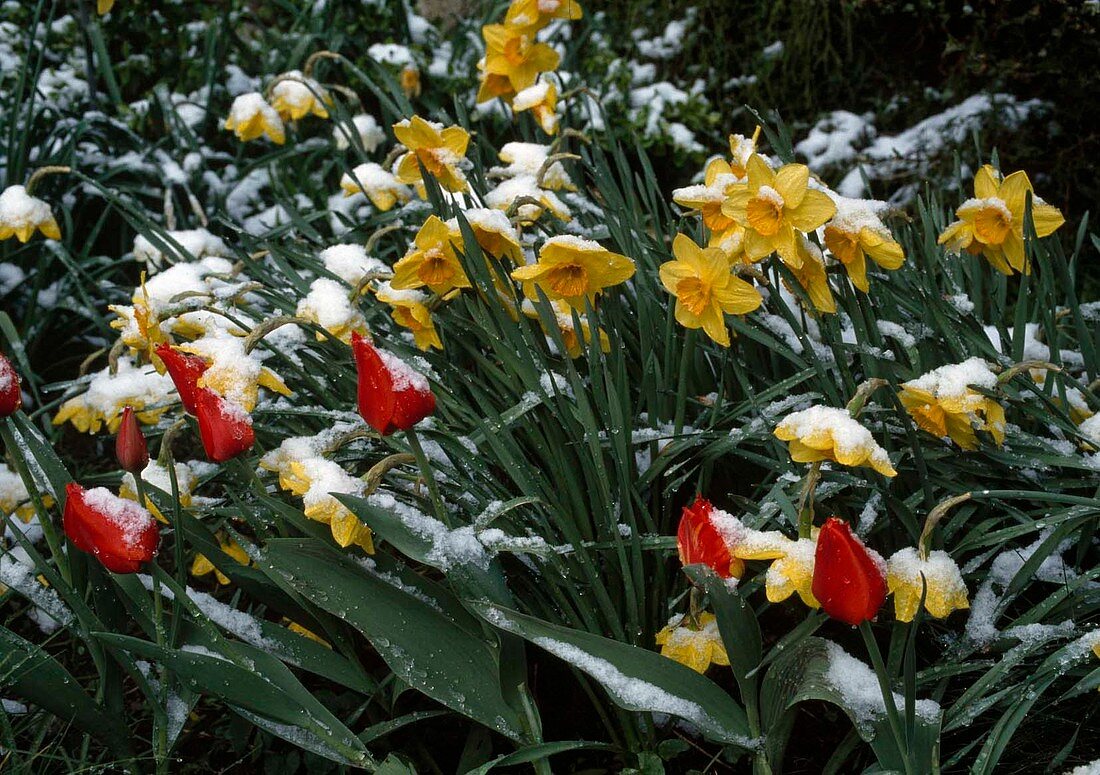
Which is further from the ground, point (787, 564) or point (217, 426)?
point (217, 426)

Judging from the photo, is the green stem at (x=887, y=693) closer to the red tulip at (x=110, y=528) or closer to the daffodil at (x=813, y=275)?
the daffodil at (x=813, y=275)

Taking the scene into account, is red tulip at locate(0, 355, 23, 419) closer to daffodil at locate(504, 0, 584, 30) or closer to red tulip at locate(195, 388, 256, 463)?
red tulip at locate(195, 388, 256, 463)

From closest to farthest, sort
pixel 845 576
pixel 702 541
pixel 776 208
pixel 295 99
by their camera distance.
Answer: pixel 845 576, pixel 702 541, pixel 776 208, pixel 295 99

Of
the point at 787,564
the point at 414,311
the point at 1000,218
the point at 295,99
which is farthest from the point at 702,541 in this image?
the point at 295,99

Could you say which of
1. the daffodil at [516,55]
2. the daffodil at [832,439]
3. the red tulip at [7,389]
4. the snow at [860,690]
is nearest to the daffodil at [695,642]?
the snow at [860,690]

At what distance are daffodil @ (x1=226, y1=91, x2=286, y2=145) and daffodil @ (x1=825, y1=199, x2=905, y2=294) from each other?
1531 mm

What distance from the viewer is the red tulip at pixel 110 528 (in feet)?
3.78

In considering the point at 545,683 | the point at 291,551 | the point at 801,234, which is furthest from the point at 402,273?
the point at 545,683

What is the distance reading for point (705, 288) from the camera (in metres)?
1.35

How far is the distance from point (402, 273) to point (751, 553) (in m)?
0.64

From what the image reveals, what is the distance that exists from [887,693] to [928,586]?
191mm

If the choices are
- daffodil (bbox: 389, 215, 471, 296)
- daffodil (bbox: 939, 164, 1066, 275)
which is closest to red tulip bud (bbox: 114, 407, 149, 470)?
daffodil (bbox: 389, 215, 471, 296)

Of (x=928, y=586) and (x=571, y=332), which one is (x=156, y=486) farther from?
(x=928, y=586)

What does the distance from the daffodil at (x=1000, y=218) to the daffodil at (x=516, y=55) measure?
952 millimetres
